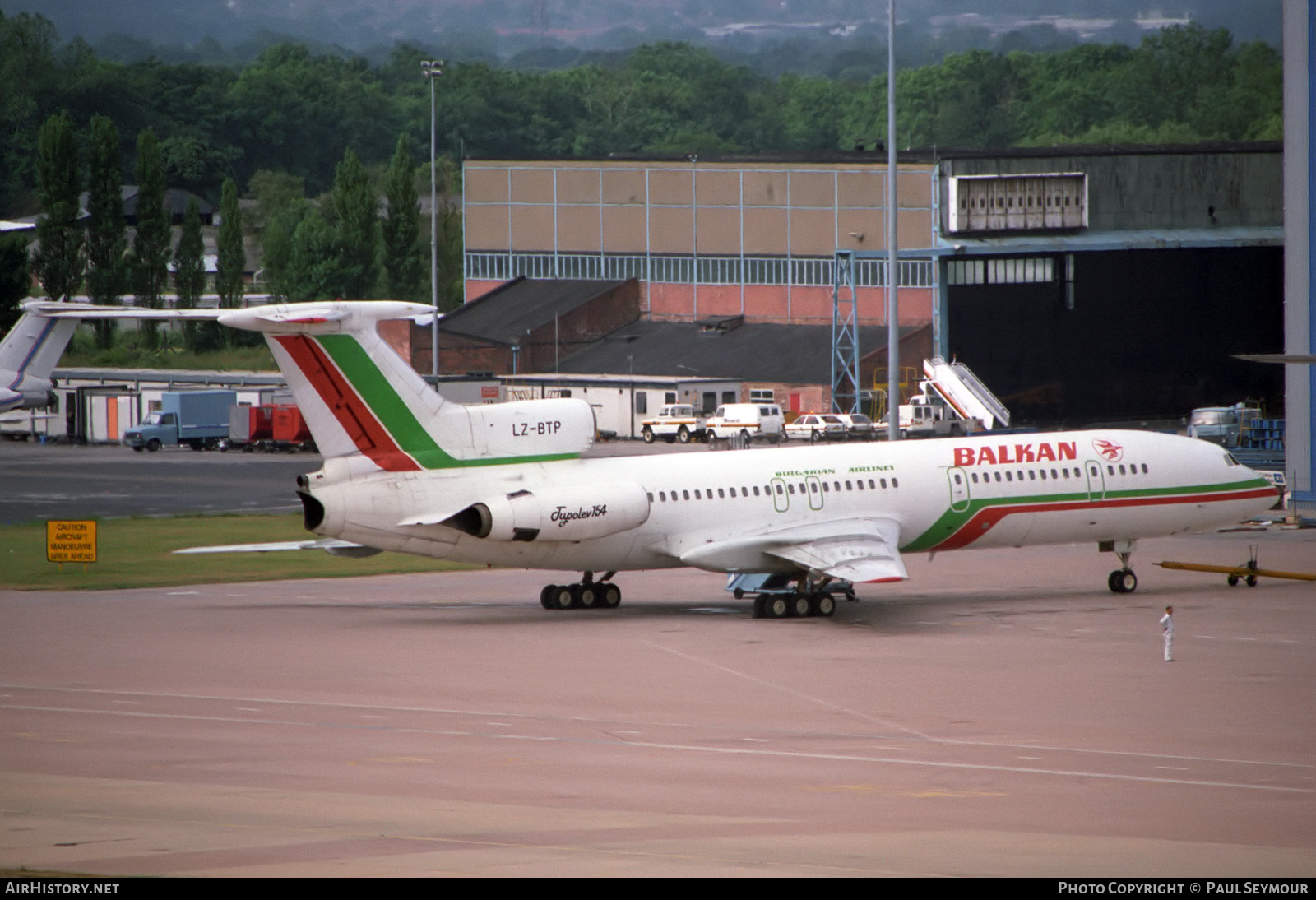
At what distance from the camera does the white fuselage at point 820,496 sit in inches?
1476

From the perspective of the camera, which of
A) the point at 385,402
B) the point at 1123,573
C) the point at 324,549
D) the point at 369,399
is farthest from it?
the point at 1123,573

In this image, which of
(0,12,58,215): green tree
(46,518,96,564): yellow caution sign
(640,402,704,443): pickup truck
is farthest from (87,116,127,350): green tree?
(46,518,96,564): yellow caution sign

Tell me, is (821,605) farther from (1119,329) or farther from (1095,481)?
(1119,329)

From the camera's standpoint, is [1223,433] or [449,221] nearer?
[1223,433]

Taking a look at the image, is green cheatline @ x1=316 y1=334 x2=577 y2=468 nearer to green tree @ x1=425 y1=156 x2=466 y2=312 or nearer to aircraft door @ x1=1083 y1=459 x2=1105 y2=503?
aircraft door @ x1=1083 y1=459 x2=1105 y2=503

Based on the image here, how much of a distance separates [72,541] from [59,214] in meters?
76.0

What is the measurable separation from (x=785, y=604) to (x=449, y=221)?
109 m

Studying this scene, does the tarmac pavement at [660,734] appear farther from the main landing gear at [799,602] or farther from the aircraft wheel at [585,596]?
the aircraft wheel at [585,596]

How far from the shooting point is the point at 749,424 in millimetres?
87812

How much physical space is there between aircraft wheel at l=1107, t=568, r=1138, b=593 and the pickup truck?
47.0 metres

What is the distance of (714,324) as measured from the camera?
106 metres

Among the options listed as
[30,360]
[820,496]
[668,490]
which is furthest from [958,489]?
[30,360]
